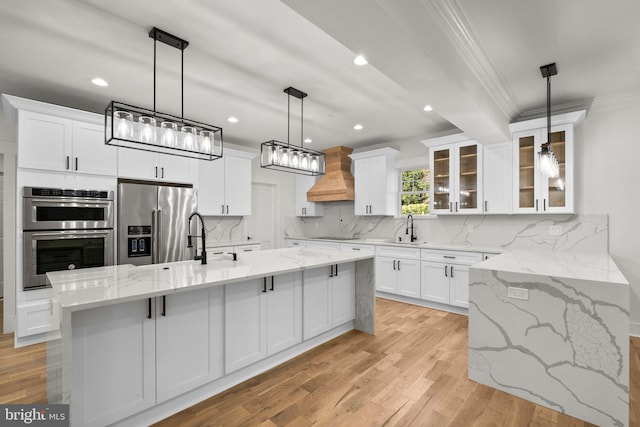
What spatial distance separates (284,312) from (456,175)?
3.12m

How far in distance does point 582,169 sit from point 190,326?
14.7ft

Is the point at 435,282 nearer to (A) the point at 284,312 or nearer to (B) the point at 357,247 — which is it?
(B) the point at 357,247

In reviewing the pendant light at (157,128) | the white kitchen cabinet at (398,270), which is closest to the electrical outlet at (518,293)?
the white kitchen cabinet at (398,270)

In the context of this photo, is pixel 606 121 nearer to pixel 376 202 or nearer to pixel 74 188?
pixel 376 202

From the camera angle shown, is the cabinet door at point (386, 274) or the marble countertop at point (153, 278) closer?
the marble countertop at point (153, 278)

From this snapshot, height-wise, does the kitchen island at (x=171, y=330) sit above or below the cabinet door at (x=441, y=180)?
below

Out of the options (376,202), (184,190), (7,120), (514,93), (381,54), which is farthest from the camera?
(376,202)

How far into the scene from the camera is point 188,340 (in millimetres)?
2047

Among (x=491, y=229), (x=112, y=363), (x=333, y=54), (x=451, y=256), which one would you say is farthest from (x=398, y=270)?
(x=112, y=363)

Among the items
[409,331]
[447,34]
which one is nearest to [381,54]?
[447,34]

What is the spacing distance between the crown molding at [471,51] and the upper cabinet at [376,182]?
1.96m

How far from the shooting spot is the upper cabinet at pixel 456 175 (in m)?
4.18

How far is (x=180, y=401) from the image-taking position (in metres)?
2.05

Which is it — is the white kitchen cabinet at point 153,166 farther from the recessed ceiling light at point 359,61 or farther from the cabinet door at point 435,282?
the cabinet door at point 435,282
